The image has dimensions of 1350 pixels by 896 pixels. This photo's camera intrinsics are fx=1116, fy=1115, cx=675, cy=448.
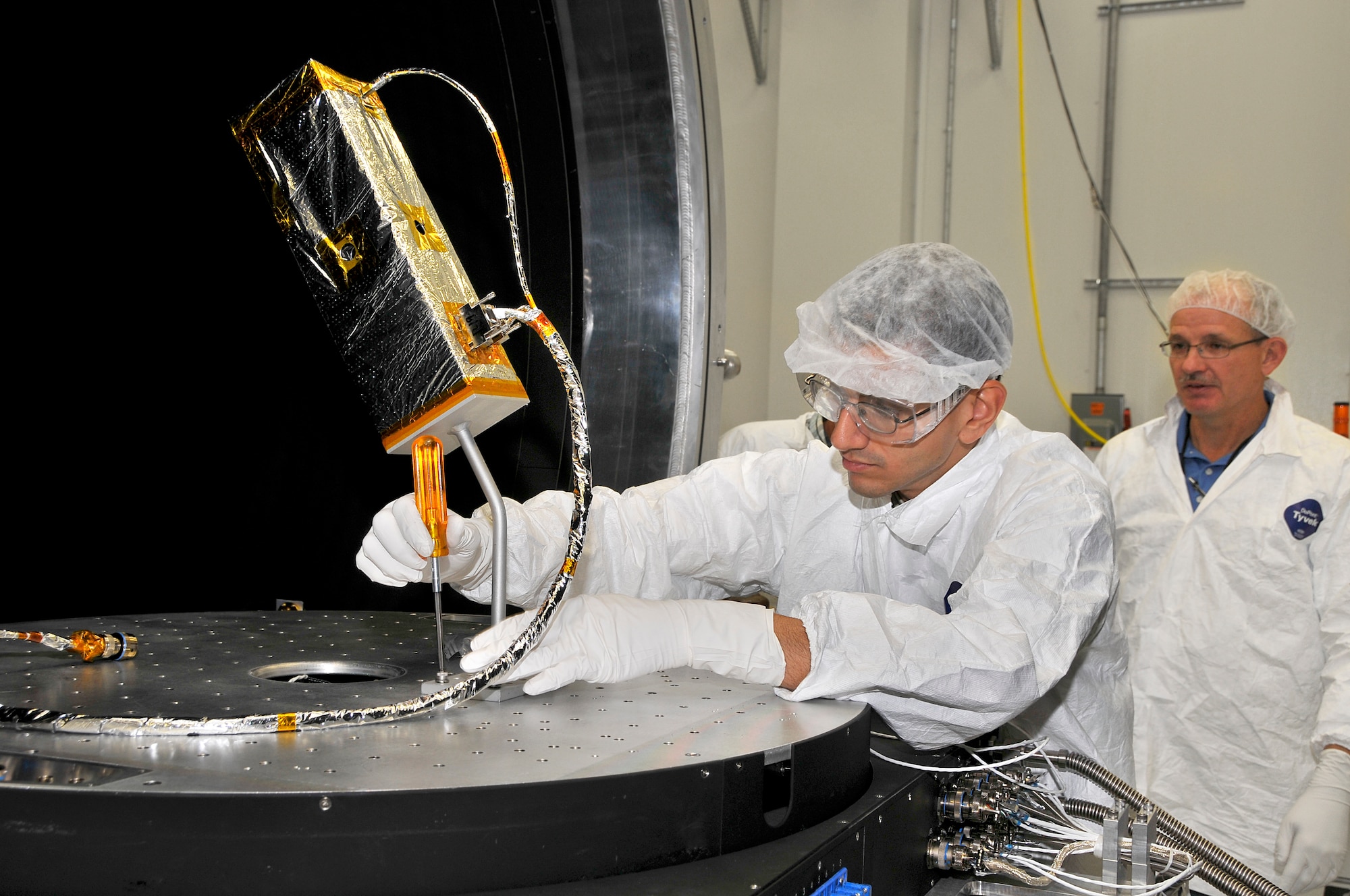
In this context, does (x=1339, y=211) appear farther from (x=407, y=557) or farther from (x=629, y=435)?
(x=407, y=557)

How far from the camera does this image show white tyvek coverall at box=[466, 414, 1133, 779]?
940 millimetres

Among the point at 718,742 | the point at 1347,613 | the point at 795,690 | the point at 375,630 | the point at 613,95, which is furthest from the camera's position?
the point at 1347,613

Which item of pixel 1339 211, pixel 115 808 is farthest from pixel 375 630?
pixel 1339 211

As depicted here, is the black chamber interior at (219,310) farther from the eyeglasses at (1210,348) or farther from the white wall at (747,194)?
the white wall at (747,194)

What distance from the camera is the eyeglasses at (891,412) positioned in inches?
45.4

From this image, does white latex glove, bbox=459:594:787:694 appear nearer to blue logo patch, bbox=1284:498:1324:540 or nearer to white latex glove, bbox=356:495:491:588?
white latex glove, bbox=356:495:491:588

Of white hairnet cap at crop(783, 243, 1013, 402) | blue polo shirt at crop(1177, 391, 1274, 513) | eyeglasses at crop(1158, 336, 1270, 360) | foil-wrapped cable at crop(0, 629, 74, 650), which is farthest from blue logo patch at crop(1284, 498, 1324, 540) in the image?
foil-wrapped cable at crop(0, 629, 74, 650)

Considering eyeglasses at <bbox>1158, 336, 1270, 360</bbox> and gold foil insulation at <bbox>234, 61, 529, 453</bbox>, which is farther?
eyeglasses at <bbox>1158, 336, 1270, 360</bbox>

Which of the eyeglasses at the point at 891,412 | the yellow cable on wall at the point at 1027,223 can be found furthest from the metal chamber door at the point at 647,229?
the yellow cable on wall at the point at 1027,223

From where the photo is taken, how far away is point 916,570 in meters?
1.32

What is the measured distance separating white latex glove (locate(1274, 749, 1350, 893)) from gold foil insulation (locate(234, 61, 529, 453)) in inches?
40.7

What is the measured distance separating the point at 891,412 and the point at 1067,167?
8.44 feet

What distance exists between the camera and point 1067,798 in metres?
1.07

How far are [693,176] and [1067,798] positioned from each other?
90cm
